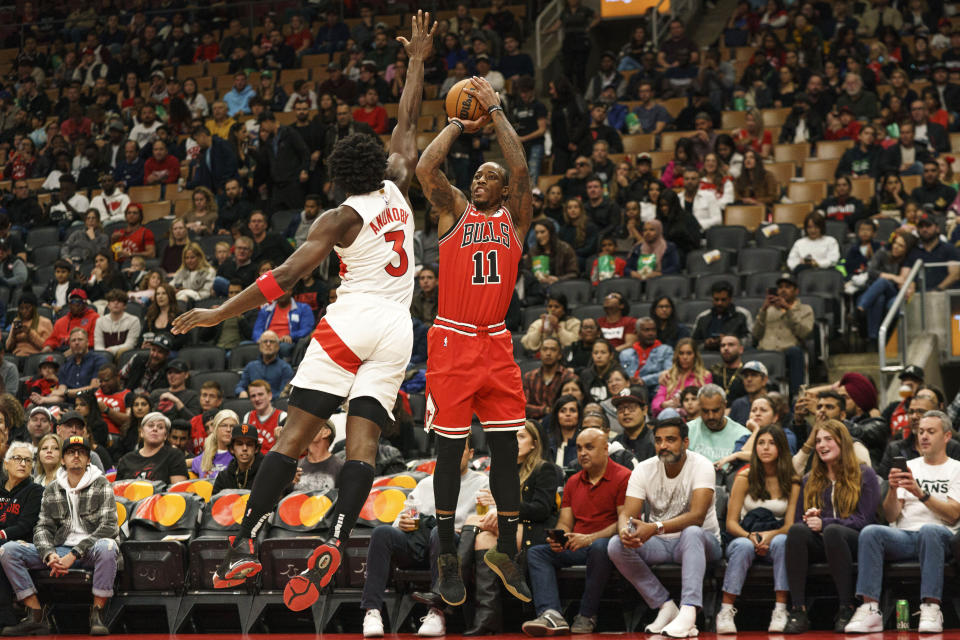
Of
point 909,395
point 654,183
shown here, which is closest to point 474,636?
point 909,395

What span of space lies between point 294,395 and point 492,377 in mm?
1032

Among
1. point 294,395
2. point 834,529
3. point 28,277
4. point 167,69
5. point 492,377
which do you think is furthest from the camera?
point 167,69

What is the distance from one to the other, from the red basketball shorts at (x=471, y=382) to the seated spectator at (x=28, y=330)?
28.7 ft

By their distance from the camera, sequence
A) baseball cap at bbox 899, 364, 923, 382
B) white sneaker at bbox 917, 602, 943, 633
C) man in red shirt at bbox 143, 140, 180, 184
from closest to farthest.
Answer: white sneaker at bbox 917, 602, 943, 633 < baseball cap at bbox 899, 364, 923, 382 < man in red shirt at bbox 143, 140, 180, 184

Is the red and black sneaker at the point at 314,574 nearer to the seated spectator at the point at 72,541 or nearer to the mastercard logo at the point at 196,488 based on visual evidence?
the seated spectator at the point at 72,541

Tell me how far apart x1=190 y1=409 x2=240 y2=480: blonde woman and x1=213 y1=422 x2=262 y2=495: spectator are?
0.55 m

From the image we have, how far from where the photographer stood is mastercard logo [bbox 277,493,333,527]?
894 cm

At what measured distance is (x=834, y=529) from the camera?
7539 millimetres

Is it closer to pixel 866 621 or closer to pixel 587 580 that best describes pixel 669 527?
pixel 587 580

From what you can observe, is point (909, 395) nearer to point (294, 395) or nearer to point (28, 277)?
point (294, 395)

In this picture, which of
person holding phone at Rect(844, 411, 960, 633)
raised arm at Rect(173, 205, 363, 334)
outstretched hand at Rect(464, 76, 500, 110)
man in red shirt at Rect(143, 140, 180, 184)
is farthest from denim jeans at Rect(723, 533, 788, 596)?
man in red shirt at Rect(143, 140, 180, 184)

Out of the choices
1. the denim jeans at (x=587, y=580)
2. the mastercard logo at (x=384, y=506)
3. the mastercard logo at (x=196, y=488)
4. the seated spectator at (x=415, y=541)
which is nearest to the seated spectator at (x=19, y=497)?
the mastercard logo at (x=196, y=488)

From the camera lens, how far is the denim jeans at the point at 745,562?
7.68 meters

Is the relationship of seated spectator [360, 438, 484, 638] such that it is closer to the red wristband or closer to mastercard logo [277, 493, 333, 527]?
mastercard logo [277, 493, 333, 527]
